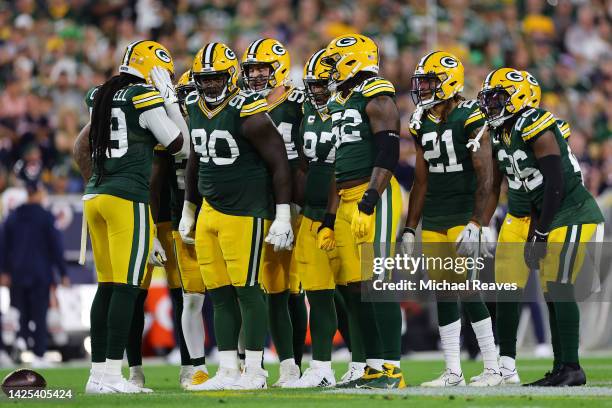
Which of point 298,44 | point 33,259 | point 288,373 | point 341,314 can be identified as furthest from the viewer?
point 298,44

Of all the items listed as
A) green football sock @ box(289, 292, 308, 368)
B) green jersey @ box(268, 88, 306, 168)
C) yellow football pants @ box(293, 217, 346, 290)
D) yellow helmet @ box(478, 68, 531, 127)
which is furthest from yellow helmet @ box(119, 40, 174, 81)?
yellow helmet @ box(478, 68, 531, 127)

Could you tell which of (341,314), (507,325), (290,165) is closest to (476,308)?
(507,325)

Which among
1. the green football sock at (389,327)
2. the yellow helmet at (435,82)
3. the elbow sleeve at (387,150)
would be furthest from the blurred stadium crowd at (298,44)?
the green football sock at (389,327)

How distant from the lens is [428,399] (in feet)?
23.4

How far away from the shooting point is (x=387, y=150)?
7.63 m

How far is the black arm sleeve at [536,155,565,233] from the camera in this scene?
7.91 meters

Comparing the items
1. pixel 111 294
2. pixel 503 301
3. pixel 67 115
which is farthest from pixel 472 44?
pixel 111 294

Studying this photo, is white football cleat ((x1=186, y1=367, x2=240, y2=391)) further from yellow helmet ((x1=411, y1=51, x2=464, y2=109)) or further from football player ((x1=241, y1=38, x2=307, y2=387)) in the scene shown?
yellow helmet ((x1=411, y1=51, x2=464, y2=109))

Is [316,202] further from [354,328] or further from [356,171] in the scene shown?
[354,328]

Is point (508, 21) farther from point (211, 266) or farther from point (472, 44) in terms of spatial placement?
point (211, 266)

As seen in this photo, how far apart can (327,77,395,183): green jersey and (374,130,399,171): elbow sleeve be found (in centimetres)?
12

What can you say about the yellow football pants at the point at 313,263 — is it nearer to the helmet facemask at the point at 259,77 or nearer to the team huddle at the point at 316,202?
the team huddle at the point at 316,202

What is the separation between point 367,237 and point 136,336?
6.81ft

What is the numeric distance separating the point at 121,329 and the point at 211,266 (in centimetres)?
72
